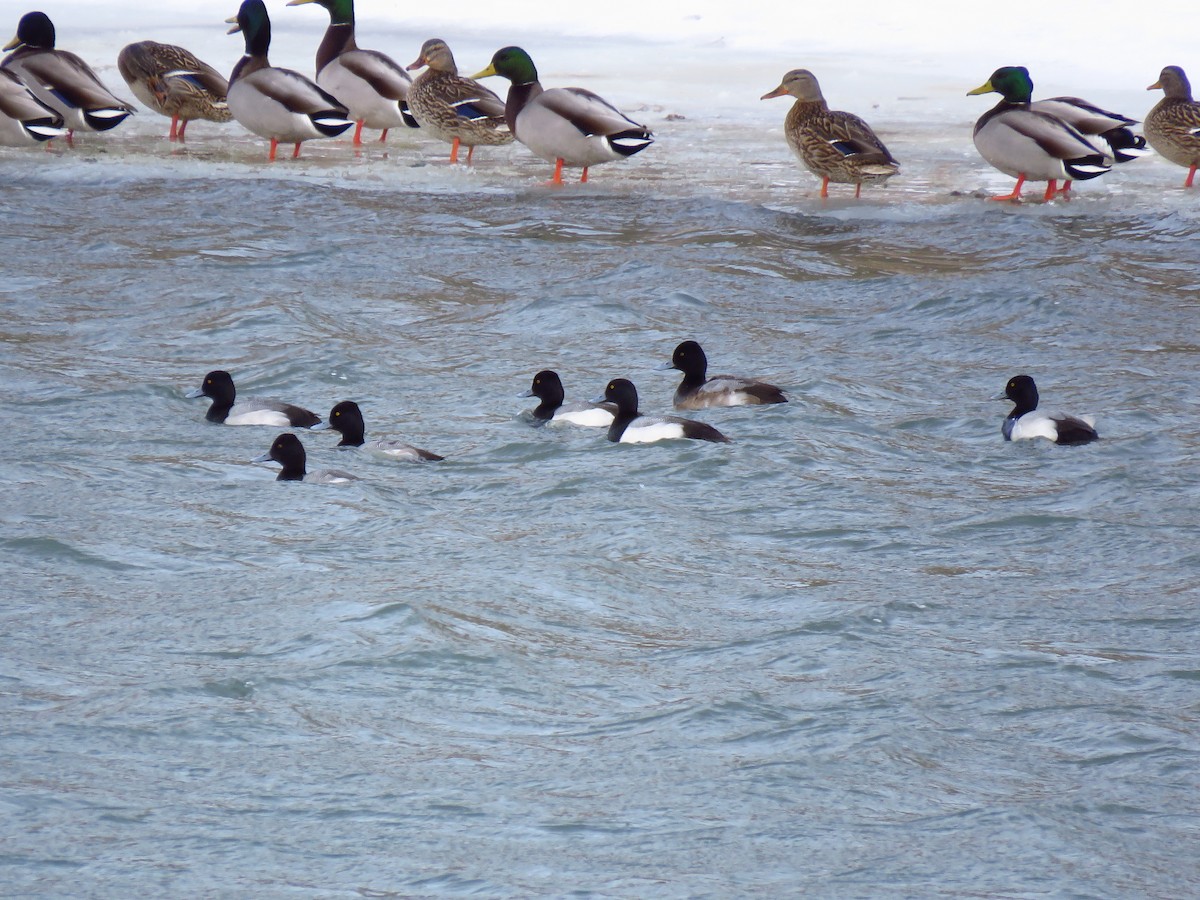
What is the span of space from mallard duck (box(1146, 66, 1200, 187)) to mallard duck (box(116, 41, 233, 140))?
8.77 meters

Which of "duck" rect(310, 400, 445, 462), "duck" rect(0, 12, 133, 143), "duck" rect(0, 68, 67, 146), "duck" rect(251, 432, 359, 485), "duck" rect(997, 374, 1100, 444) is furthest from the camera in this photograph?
"duck" rect(0, 12, 133, 143)

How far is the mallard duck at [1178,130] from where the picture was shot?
1435 cm

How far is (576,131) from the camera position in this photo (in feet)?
49.3

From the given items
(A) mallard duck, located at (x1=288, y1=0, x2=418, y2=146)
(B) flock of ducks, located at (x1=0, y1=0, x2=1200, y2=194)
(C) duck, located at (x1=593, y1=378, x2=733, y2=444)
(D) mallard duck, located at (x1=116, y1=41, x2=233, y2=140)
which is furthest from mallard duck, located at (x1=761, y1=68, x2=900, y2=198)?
(D) mallard duck, located at (x1=116, y1=41, x2=233, y2=140)

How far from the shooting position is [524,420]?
30.4ft

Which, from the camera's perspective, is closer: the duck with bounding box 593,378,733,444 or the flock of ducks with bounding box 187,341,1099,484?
the flock of ducks with bounding box 187,341,1099,484

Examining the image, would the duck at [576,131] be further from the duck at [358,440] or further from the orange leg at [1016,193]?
the duck at [358,440]

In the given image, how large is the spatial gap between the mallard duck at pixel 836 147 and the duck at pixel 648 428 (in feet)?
18.7

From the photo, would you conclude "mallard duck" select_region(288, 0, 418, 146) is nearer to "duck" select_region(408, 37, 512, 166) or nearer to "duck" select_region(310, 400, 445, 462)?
"duck" select_region(408, 37, 512, 166)

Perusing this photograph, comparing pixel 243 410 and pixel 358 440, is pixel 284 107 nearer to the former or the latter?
pixel 243 410

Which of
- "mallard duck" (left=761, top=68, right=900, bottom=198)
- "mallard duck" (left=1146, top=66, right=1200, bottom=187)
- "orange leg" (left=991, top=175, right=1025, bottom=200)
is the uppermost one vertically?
"mallard duck" (left=1146, top=66, right=1200, bottom=187)

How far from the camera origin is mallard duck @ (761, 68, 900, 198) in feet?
46.0

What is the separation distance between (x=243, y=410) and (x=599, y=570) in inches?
115

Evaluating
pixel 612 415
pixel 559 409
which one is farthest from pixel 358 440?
pixel 612 415
